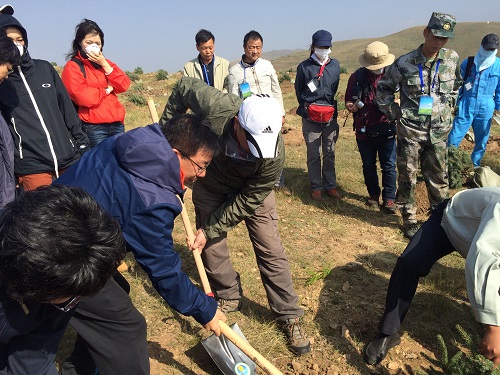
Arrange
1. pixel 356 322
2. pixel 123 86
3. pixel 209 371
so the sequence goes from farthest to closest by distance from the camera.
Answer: pixel 123 86 → pixel 356 322 → pixel 209 371

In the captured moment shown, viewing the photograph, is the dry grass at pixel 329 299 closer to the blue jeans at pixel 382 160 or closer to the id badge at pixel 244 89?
the blue jeans at pixel 382 160

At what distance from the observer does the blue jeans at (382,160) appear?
497cm

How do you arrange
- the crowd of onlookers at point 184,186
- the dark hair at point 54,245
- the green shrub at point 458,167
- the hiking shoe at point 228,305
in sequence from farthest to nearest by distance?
the green shrub at point 458,167 < the hiking shoe at point 228,305 < the crowd of onlookers at point 184,186 < the dark hair at point 54,245

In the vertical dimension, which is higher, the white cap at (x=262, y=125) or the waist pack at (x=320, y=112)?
the white cap at (x=262, y=125)

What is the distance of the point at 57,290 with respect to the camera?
118 centimetres

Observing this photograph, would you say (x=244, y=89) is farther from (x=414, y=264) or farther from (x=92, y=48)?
(x=414, y=264)

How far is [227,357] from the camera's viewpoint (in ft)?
8.95

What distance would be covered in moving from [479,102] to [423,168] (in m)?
2.52

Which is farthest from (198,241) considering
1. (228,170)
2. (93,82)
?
(93,82)

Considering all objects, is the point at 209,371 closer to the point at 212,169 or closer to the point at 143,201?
the point at 212,169

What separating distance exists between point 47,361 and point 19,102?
1952mm

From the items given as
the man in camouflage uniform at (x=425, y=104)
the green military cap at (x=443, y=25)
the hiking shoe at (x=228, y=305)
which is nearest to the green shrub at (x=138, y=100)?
the man in camouflage uniform at (x=425, y=104)

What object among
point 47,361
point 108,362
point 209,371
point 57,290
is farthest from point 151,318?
point 57,290

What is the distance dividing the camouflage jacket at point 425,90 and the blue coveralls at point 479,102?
86.3 inches
